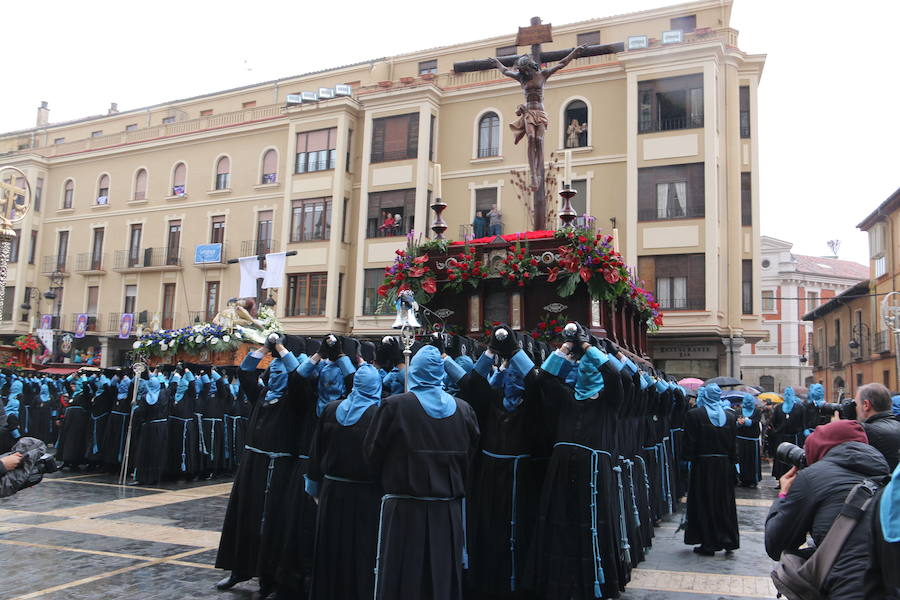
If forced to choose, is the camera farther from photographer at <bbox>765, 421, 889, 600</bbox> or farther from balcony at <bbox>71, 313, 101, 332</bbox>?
balcony at <bbox>71, 313, 101, 332</bbox>

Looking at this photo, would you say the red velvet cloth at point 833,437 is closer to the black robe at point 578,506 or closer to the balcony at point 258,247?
the black robe at point 578,506

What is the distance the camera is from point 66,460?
14.9 m

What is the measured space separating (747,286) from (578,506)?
74.9 ft

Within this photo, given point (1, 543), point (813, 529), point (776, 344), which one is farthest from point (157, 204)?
point (776, 344)

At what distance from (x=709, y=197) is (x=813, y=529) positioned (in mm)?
22320

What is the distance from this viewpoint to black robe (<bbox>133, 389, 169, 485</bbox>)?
13.3 metres

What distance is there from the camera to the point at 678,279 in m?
25.0

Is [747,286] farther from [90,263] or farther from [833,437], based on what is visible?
[90,263]

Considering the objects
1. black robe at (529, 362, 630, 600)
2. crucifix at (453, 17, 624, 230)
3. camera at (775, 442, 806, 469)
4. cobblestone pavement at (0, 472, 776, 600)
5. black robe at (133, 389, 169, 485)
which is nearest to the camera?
camera at (775, 442, 806, 469)

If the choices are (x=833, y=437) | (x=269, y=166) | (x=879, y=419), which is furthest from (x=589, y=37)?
(x=833, y=437)

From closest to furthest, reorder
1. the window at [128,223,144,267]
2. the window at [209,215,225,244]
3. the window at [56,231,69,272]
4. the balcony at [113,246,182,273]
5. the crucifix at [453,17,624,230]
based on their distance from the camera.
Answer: the crucifix at [453,17,624,230] < the window at [209,215,225,244] < the balcony at [113,246,182,273] < the window at [128,223,144,267] < the window at [56,231,69,272]

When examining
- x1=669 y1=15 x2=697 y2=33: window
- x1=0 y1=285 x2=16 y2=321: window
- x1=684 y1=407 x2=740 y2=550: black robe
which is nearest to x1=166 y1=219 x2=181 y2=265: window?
x1=0 y1=285 x2=16 y2=321: window

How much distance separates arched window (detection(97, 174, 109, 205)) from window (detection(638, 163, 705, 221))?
26.4 m

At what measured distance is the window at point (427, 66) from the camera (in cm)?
3241
